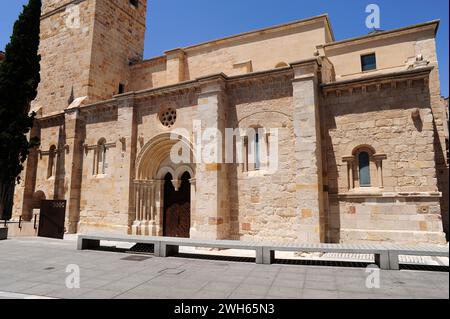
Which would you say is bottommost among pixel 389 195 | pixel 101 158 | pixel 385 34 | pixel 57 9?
pixel 389 195

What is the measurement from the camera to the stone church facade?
28.9 ft

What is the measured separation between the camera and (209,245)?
7.69m

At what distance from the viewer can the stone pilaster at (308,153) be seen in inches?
344

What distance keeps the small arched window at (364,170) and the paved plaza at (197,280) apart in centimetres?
340

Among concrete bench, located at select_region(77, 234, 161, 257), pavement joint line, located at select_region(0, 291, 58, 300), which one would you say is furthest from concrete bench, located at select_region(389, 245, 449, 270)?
pavement joint line, located at select_region(0, 291, 58, 300)

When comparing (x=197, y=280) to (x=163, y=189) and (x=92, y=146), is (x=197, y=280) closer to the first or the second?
(x=163, y=189)

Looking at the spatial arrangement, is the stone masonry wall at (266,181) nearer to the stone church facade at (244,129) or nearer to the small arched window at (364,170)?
the stone church facade at (244,129)

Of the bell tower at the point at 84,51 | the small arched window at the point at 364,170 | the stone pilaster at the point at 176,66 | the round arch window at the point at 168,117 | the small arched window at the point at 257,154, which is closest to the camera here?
the small arched window at the point at 364,170

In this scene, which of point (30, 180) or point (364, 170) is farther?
point (30, 180)

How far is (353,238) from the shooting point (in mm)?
8945

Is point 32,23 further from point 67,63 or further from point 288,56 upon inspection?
point 288,56

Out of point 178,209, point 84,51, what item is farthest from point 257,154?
point 84,51

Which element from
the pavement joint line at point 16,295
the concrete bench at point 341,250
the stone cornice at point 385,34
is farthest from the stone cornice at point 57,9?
the concrete bench at point 341,250

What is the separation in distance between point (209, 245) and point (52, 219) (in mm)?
9391
